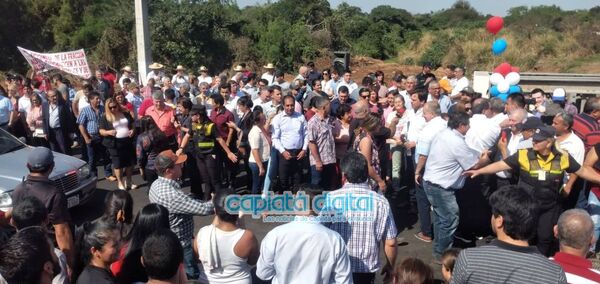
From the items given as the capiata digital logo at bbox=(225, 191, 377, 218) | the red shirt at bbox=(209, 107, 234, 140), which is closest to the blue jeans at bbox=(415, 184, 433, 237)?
the capiata digital logo at bbox=(225, 191, 377, 218)

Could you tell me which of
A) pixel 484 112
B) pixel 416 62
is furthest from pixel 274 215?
pixel 416 62

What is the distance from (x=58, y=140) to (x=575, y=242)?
874 cm

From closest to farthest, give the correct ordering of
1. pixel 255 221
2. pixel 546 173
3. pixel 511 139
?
pixel 546 173, pixel 511 139, pixel 255 221

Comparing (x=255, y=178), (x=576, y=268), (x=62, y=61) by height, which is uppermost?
(x=62, y=61)

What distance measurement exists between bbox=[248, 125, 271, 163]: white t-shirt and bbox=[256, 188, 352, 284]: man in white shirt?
3901 mm

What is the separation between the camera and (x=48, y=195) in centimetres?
433

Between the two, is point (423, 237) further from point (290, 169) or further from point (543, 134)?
point (543, 134)

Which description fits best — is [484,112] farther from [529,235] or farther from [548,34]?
[548,34]

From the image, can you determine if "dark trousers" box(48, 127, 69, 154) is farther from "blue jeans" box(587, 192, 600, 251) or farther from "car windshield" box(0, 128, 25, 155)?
"blue jeans" box(587, 192, 600, 251)

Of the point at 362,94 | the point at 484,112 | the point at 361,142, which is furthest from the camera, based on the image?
the point at 362,94

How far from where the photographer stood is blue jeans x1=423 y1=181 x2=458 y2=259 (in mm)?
5637

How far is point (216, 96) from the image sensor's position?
7684 mm

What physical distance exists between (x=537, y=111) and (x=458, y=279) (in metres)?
5.74

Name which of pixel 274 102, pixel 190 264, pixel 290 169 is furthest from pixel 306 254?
pixel 274 102
